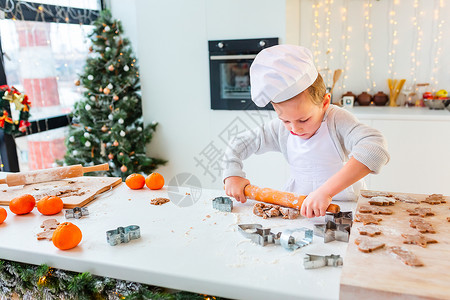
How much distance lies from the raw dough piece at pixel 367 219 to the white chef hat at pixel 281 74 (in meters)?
0.41

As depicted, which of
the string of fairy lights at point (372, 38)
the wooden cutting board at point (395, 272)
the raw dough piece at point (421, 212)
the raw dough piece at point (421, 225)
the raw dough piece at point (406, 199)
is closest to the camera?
the wooden cutting board at point (395, 272)

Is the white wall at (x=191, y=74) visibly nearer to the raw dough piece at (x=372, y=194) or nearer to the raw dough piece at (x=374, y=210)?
the raw dough piece at (x=372, y=194)

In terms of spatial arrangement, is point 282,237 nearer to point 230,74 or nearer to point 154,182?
point 154,182

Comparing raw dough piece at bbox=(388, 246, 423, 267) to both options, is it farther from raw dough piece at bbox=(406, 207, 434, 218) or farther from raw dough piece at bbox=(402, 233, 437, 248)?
raw dough piece at bbox=(406, 207, 434, 218)

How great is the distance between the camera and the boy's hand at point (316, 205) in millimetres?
1183

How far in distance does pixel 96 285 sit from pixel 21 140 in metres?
2.36

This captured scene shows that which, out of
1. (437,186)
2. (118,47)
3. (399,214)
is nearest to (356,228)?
(399,214)

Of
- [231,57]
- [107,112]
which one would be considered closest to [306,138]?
[231,57]

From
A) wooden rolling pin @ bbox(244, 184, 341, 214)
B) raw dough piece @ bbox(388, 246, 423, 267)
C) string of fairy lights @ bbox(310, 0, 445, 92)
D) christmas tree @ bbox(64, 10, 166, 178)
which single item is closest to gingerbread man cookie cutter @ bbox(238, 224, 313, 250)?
wooden rolling pin @ bbox(244, 184, 341, 214)

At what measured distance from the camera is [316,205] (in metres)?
1.19

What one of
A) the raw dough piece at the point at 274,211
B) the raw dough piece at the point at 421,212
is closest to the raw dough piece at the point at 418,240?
the raw dough piece at the point at 421,212

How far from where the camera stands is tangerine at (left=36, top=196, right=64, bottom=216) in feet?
4.44

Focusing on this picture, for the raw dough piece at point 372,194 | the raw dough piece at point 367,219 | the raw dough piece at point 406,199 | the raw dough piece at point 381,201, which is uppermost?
the raw dough piece at point 381,201

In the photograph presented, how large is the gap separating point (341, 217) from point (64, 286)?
793 mm
